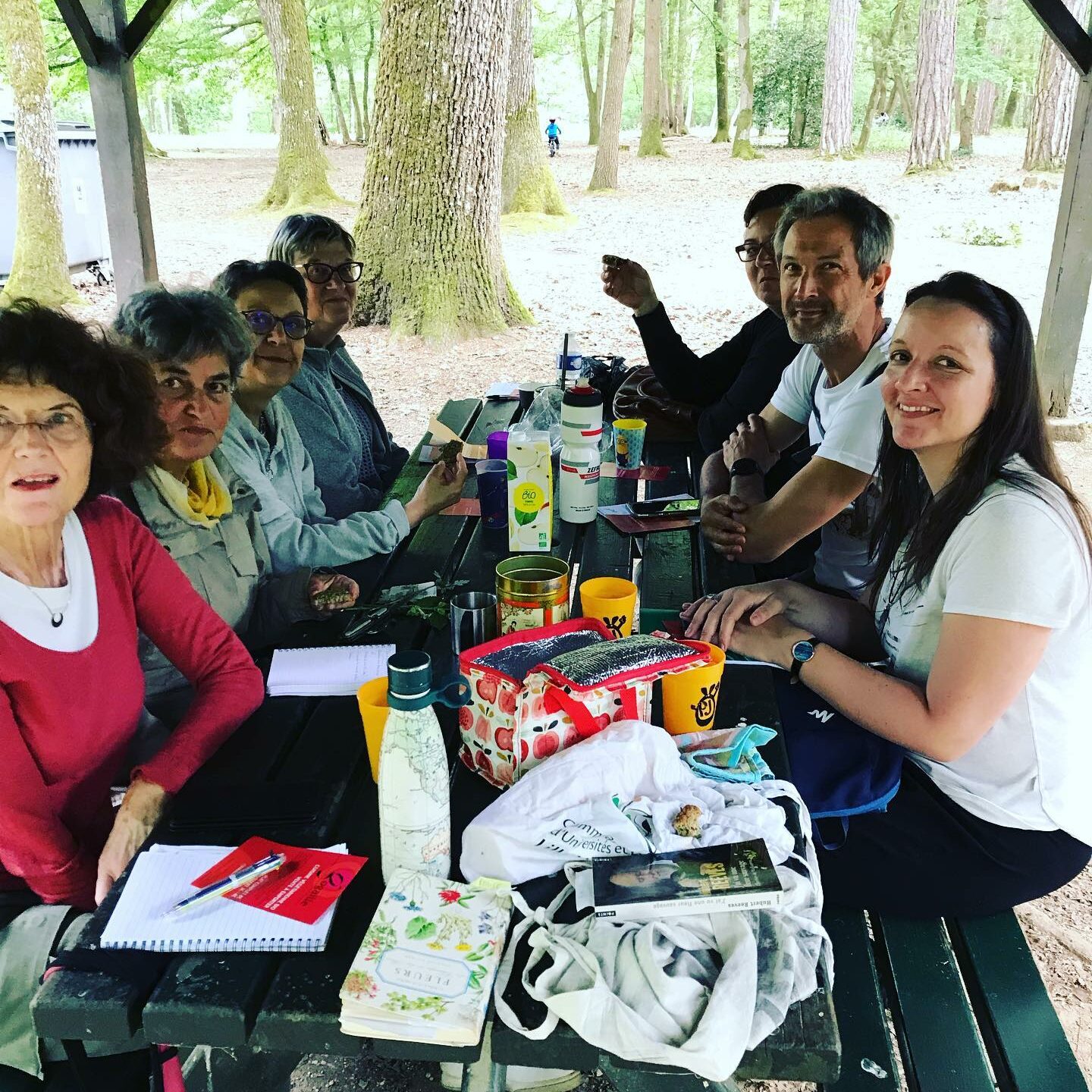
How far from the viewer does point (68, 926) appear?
1.54m

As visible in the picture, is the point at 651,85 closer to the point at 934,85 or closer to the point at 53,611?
the point at 934,85

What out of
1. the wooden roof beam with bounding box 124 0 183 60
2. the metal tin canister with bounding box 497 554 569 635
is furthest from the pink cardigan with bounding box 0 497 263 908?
the wooden roof beam with bounding box 124 0 183 60

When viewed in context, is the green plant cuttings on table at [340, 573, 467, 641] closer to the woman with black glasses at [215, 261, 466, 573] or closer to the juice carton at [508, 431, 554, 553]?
the juice carton at [508, 431, 554, 553]

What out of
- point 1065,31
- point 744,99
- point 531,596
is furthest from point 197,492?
point 744,99

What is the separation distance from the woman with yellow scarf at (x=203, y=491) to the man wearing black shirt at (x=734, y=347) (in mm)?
1857

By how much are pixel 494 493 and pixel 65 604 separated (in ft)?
3.78

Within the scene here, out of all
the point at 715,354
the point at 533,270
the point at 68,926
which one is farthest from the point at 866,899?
the point at 533,270

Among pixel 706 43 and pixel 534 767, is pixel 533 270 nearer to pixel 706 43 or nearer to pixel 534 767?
pixel 534 767

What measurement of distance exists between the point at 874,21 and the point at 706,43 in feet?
25.6

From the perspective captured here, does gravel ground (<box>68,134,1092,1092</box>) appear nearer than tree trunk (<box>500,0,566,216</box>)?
Yes

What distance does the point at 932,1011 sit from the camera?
5.15ft

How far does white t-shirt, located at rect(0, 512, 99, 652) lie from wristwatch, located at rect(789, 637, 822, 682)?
129 centimetres

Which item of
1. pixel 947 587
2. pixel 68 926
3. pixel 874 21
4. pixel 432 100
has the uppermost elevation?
pixel 874 21

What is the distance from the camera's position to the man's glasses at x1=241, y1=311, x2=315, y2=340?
266cm
